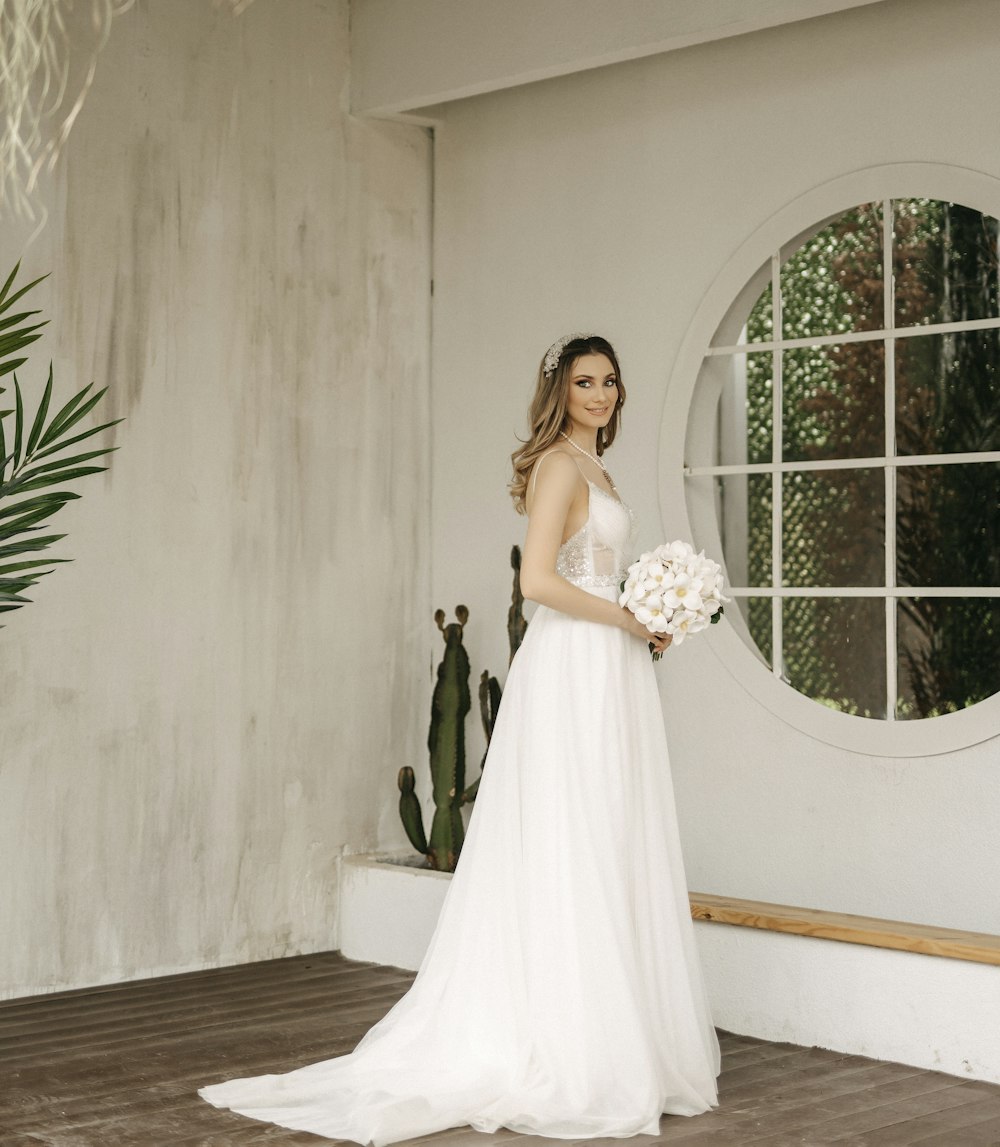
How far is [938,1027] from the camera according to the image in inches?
149

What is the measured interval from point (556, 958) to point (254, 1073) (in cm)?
90

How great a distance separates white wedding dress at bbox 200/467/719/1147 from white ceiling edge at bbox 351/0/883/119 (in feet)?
5.54

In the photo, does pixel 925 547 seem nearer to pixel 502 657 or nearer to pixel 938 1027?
pixel 502 657

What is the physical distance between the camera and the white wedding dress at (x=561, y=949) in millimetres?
3273

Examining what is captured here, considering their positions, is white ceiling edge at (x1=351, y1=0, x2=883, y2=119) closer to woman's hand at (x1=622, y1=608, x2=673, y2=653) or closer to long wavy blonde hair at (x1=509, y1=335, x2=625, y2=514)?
long wavy blonde hair at (x1=509, y1=335, x2=625, y2=514)

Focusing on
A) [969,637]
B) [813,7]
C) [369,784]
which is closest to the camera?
[813,7]

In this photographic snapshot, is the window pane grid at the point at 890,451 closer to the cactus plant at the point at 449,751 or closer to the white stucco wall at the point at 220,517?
the cactus plant at the point at 449,751

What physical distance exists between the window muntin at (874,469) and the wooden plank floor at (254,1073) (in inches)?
123

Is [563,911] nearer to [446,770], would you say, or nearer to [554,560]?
[554,560]

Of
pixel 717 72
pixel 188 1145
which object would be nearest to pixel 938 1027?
pixel 188 1145

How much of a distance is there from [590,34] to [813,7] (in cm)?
81

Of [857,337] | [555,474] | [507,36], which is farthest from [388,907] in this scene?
[507,36]

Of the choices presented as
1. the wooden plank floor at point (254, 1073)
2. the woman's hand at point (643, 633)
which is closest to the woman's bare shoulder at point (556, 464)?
the woman's hand at point (643, 633)

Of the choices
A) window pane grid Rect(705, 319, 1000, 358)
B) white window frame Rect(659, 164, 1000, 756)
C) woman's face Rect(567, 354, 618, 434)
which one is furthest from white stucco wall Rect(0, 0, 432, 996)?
woman's face Rect(567, 354, 618, 434)
